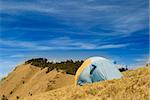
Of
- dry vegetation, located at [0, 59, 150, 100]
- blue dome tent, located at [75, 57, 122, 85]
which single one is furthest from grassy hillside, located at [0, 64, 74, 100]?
blue dome tent, located at [75, 57, 122, 85]

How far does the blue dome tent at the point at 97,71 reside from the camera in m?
25.3

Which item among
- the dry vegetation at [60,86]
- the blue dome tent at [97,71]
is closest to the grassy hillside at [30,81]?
the dry vegetation at [60,86]

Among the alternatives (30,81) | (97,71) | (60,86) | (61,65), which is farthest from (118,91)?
(30,81)

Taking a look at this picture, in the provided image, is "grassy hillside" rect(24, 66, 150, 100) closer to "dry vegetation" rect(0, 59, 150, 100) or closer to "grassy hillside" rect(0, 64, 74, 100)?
"dry vegetation" rect(0, 59, 150, 100)

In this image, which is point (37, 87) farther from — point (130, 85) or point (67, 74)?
point (130, 85)

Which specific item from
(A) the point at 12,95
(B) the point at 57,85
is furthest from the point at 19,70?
(B) the point at 57,85

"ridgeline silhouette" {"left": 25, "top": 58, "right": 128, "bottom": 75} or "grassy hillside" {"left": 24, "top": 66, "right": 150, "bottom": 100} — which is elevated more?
"ridgeline silhouette" {"left": 25, "top": 58, "right": 128, "bottom": 75}

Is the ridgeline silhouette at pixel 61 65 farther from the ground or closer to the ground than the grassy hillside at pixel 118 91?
farther from the ground

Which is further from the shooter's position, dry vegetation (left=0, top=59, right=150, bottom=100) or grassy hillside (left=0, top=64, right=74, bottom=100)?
grassy hillside (left=0, top=64, right=74, bottom=100)

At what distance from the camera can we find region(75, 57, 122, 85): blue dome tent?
2528cm

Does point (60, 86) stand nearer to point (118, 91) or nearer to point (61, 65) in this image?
point (61, 65)

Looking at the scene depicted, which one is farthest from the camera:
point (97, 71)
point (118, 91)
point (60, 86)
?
point (60, 86)

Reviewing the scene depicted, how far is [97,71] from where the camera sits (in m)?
25.4

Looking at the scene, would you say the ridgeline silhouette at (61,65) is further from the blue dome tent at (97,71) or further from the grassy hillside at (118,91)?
the grassy hillside at (118,91)
